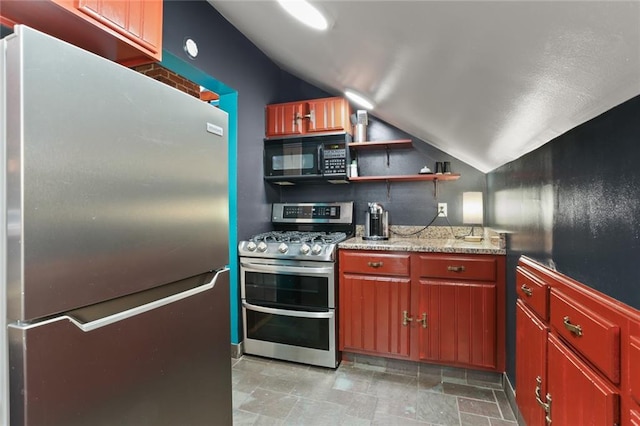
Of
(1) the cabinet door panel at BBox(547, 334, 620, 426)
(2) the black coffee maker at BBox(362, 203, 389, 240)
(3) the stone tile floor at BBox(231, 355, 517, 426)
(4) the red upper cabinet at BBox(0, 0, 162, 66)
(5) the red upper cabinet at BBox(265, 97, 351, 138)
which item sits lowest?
(3) the stone tile floor at BBox(231, 355, 517, 426)

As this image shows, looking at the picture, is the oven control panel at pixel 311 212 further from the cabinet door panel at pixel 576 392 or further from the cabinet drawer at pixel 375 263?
the cabinet door panel at pixel 576 392

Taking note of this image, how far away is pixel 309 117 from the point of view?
9.00 feet

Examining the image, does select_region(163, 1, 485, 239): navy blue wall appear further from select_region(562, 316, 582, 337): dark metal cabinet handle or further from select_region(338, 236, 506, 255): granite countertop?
select_region(562, 316, 582, 337): dark metal cabinet handle

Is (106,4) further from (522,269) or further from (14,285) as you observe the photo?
(522,269)

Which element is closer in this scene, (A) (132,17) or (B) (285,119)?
(A) (132,17)

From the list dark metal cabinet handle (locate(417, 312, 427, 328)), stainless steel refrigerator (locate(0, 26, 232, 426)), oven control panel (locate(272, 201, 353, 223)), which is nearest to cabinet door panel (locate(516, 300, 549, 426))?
dark metal cabinet handle (locate(417, 312, 427, 328))

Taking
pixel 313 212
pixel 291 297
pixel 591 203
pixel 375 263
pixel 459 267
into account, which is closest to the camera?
pixel 591 203

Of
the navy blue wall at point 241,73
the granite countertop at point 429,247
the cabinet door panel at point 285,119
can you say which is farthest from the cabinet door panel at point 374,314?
the cabinet door panel at point 285,119

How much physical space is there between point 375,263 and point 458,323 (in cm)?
66

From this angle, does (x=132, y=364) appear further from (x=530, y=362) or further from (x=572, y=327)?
(x=530, y=362)

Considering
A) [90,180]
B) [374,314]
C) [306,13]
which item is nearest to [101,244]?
[90,180]

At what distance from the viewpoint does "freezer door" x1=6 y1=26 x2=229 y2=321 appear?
0.63 metres

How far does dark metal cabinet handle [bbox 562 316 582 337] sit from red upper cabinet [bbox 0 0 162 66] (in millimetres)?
1763

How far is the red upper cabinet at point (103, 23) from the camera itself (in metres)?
0.93
